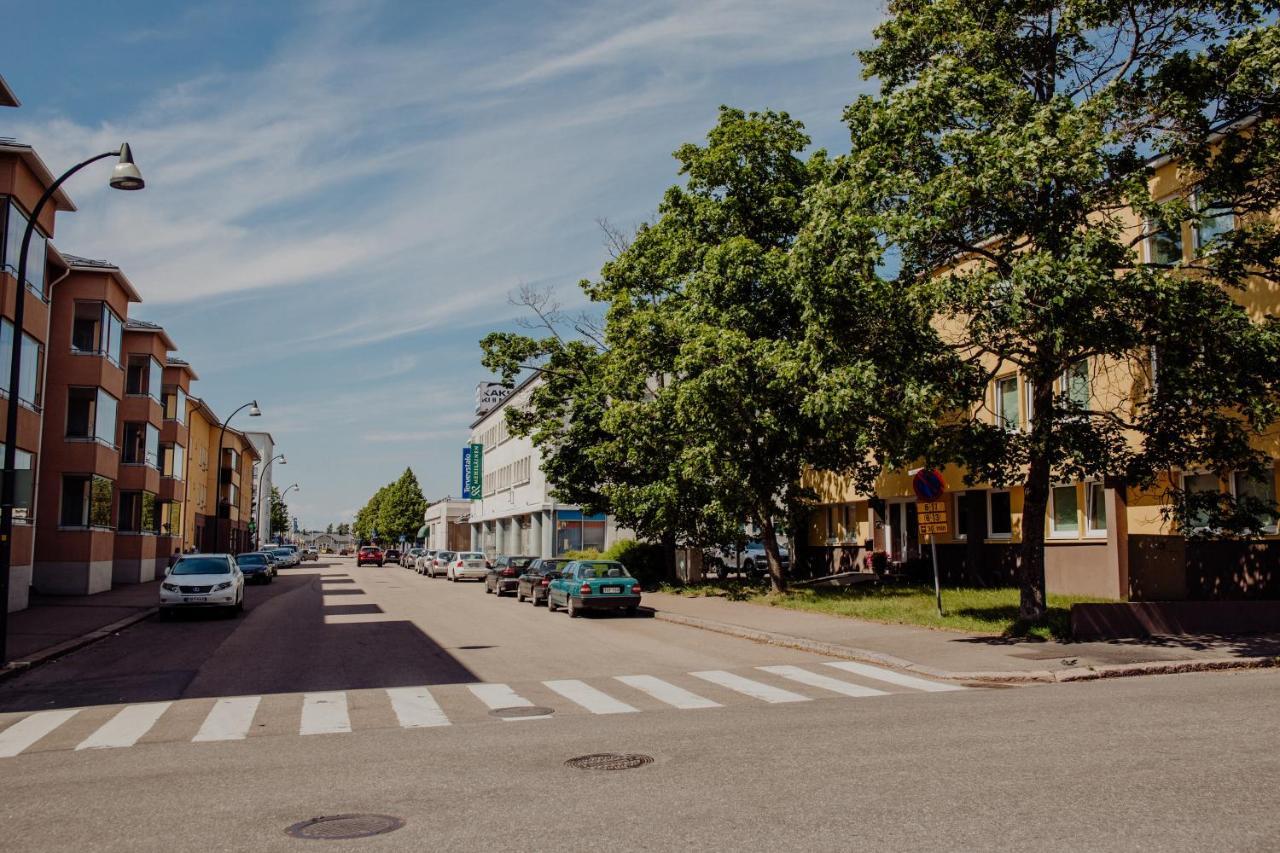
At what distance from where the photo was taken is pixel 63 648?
59.0ft

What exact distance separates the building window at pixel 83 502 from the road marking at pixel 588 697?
24677mm

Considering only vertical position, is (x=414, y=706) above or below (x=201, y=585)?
below

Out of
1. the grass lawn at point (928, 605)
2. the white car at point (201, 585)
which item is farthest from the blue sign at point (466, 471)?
the white car at point (201, 585)

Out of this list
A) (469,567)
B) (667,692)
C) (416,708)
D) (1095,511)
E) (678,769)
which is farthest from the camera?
(469,567)

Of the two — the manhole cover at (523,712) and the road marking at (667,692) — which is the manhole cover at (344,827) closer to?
the manhole cover at (523,712)

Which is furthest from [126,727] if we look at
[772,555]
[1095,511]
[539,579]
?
[1095,511]

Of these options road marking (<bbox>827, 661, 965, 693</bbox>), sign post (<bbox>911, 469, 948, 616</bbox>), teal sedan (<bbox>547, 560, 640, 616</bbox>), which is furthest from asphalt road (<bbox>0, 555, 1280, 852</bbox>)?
teal sedan (<bbox>547, 560, 640, 616</bbox>)

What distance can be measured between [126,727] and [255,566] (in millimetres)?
37208

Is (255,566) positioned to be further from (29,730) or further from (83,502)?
(29,730)

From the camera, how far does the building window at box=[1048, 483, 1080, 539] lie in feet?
81.1

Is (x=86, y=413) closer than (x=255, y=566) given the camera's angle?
Yes

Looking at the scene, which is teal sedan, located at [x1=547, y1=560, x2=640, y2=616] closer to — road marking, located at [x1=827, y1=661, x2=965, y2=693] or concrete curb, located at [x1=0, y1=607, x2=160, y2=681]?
road marking, located at [x1=827, y1=661, x2=965, y2=693]

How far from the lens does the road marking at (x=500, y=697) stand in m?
11.9

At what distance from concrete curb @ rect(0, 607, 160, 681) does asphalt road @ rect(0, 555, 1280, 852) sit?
995mm
